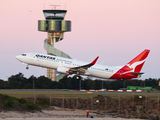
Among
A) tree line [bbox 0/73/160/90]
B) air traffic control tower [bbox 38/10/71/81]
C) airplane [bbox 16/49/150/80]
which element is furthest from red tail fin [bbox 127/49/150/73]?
air traffic control tower [bbox 38/10/71/81]

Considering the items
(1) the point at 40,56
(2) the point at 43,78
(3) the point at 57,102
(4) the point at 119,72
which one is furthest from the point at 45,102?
(2) the point at 43,78

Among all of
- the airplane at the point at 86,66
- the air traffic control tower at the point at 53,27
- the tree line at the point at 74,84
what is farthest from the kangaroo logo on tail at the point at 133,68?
the air traffic control tower at the point at 53,27

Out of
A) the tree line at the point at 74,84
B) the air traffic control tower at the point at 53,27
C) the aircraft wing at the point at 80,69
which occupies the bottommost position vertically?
the tree line at the point at 74,84

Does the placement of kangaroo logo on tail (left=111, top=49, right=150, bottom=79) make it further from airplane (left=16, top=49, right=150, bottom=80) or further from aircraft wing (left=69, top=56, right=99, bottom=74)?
aircraft wing (left=69, top=56, right=99, bottom=74)

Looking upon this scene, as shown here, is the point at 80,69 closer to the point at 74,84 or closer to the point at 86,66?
the point at 86,66

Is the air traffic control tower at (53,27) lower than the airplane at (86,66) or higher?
higher

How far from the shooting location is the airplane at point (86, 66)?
67.1m

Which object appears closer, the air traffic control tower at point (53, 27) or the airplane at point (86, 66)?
the airplane at point (86, 66)

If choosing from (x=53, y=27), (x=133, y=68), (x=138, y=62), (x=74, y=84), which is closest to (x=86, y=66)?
(x=133, y=68)

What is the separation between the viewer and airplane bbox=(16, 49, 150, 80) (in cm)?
6706

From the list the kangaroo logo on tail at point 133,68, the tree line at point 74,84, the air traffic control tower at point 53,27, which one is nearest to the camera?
the kangaroo logo on tail at point 133,68

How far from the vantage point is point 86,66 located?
221 ft

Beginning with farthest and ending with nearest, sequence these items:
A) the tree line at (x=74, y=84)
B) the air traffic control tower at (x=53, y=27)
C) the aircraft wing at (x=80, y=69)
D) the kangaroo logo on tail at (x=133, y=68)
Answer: the air traffic control tower at (x=53, y=27) → the tree line at (x=74, y=84) → the kangaroo logo on tail at (x=133, y=68) → the aircraft wing at (x=80, y=69)

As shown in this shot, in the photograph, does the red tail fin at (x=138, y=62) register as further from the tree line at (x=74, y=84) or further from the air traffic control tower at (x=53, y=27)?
the air traffic control tower at (x=53, y=27)
